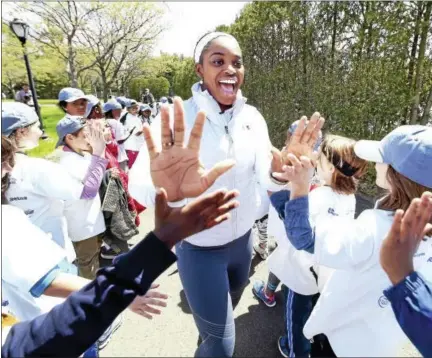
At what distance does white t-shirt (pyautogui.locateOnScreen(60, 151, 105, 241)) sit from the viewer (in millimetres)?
2225

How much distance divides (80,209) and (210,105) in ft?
4.56

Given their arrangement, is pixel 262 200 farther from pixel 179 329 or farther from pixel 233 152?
pixel 179 329

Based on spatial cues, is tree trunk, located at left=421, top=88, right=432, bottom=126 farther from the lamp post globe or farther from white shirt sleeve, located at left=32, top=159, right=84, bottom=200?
the lamp post globe

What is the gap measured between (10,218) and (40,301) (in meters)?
0.42

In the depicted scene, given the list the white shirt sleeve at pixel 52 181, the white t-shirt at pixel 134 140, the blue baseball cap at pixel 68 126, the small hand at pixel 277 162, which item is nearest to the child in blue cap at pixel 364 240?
the small hand at pixel 277 162

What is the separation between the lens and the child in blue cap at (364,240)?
3.42 ft

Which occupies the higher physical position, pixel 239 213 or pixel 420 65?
pixel 420 65

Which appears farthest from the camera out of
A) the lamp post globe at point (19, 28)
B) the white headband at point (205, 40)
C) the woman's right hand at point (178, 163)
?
the lamp post globe at point (19, 28)

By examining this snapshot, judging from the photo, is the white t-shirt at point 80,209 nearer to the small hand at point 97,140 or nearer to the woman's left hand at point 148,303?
the small hand at point 97,140

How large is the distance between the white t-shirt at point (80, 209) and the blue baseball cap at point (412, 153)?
6.13 feet

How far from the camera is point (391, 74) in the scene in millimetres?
4223

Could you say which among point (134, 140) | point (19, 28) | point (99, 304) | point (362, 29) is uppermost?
point (19, 28)

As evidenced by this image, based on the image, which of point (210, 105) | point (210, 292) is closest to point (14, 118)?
point (210, 105)

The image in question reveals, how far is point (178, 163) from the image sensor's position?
2.98 feet
